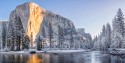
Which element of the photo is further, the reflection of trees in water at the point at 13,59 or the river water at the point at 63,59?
the reflection of trees in water at the point at 13,59

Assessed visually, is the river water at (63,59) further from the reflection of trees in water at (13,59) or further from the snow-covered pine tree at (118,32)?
the snow-covered pine tree at (118,32)

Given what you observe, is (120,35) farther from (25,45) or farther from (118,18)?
(25,45)

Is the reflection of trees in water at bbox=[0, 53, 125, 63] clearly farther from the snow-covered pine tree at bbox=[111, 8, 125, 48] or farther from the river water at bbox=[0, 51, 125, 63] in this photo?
the snow-covered pine tree at bbox=[111, 8, 125, 48]

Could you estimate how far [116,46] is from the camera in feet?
258

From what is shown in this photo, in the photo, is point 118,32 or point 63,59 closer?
point 63,59

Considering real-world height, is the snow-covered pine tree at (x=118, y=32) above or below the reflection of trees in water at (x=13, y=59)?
above

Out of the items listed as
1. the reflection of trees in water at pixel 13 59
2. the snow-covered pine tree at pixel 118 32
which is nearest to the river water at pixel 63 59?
the reflection of trees in water at pixel 13 59

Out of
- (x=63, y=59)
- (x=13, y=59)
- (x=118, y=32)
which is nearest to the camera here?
(x=63, y=59)

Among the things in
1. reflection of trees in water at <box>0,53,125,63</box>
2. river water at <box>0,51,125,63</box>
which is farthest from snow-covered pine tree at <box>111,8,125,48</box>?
reflection of trees in water at <box>0,53,125,63</box>

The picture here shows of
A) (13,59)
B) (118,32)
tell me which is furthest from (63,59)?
(118,32)

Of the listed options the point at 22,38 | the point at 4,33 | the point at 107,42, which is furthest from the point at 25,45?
the point at 107,42

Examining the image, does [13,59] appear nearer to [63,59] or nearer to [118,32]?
[63,59]

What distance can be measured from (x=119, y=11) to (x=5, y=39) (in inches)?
2454

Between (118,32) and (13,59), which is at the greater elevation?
(118,32)
